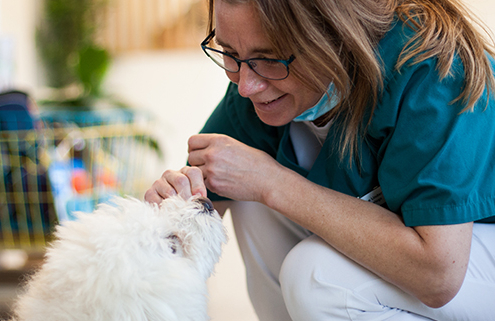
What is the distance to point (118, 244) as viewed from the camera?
624 millimetres

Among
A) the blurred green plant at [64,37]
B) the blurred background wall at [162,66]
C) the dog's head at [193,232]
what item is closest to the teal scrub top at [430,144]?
the dog's head at [193,232]

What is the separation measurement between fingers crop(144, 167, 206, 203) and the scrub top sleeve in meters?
0.34

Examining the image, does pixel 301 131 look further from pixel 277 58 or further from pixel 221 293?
pixel 221 293

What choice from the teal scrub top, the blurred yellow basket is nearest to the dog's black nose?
the teal scrub top

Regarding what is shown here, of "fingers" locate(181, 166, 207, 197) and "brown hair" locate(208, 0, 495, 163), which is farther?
"fingers" locate(181, 166, 207, 197)

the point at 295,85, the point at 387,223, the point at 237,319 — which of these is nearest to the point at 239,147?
the point at 295,85

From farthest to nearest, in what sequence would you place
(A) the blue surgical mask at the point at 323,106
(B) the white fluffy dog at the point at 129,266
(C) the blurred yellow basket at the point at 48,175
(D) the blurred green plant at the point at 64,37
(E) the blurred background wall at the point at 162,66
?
(E) the blurred background wall at the point at 162,66
(D) the blurred green plant at the point at 64,37
(C) the blurred yellow basket at the point at 48,175
(A) the blue surgical mask at the point at 323,106
(B) the white fluffy dog at the point at 129,266

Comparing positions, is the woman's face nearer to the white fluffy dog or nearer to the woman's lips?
the woman's lips

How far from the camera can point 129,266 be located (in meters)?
0.60

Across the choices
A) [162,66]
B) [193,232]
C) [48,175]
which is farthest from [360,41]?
[162,66]

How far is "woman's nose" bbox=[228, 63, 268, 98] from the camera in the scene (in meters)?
0.78

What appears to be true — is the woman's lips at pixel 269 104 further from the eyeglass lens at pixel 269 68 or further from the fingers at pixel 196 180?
the fingers at pixel 196 180

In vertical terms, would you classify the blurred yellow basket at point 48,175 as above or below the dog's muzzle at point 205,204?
below

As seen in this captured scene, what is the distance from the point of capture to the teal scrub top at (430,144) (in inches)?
27.1
